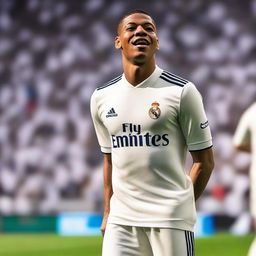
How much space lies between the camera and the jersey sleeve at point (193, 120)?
330 centimetres

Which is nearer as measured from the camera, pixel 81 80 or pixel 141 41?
pixel 141 41

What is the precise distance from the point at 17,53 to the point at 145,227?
1702cm

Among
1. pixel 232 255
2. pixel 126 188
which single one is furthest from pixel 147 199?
pixel 232 255

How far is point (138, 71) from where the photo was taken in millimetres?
3395

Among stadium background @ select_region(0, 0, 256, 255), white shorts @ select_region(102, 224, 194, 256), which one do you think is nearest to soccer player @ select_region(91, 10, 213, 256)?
white shorts @ select_region(102, 224, 194, 256)

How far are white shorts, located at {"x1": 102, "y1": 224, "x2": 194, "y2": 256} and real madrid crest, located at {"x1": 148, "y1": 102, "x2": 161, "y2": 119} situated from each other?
52 centimetres

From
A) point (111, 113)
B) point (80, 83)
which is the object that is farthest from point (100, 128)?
point (80, 83)

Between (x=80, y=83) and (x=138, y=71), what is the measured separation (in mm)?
15716

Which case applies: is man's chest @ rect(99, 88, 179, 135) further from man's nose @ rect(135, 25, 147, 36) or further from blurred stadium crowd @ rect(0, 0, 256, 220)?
blurred stadium crowd @ rect(0, 0, 256, 220)

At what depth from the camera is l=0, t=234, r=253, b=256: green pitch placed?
34.6 ft

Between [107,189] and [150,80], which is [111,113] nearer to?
[150,80]

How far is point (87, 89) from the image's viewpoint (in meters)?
18.9

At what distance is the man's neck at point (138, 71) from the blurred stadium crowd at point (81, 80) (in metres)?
12.7

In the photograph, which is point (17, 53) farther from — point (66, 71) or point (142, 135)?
point (142, 135)
